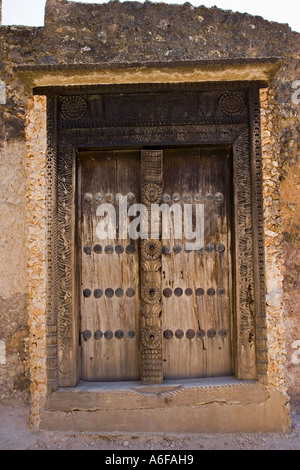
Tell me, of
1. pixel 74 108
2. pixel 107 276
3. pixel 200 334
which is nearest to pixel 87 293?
pixel 107 276

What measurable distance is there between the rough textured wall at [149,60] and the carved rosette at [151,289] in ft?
2.53

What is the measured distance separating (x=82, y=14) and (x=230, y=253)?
80.5 inches

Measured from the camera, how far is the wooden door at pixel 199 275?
9.25ft

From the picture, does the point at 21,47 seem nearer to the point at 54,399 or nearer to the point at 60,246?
the point at 60,246

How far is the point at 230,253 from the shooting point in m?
2.86

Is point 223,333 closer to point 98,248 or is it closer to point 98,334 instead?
point 98,334

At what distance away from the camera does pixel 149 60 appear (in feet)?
8.85

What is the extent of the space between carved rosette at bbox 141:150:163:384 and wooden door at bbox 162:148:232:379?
0.14m

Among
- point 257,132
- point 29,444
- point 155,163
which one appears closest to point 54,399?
point 29,444

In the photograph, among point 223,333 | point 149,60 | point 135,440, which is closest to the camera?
point 135,440

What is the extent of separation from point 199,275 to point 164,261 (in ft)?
0.93

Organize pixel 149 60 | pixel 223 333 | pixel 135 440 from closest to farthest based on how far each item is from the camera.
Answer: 1. pixel 135 440
2. pixel 149 60
3. pixel 223 333

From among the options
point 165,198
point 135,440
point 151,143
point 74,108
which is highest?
point 74,108

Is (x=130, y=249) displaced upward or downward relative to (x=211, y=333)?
upward
